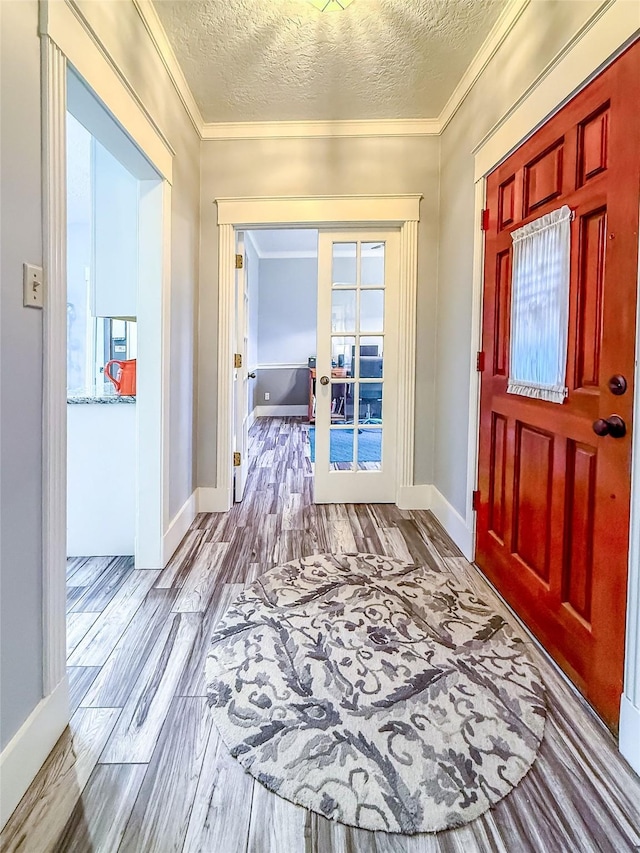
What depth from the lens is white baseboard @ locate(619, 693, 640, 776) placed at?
1.23 m

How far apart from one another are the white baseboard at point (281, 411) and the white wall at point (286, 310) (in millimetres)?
799

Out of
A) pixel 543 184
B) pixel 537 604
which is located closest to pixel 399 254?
pixel 543 184

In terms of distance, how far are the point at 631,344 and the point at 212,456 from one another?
258cm

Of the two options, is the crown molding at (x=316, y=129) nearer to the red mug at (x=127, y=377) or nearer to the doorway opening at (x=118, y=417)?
the doorway opening at (x=118, y=417)

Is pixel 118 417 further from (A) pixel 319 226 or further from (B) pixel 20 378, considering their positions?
(A) pixel 319 226

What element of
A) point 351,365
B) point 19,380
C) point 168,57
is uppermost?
point 168,57

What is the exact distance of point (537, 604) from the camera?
182cm

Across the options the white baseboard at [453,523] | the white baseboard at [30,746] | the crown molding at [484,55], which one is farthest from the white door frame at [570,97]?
the white baseboard at [30,746]

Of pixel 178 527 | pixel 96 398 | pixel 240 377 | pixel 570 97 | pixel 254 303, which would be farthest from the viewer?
pixel 254 303

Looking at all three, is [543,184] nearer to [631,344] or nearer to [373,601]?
[631,344]

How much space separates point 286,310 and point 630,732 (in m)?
7.84

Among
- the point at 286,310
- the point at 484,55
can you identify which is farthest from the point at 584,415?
the point at 286,310

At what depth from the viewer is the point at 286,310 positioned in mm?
8438

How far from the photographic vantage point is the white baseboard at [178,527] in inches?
98.1
